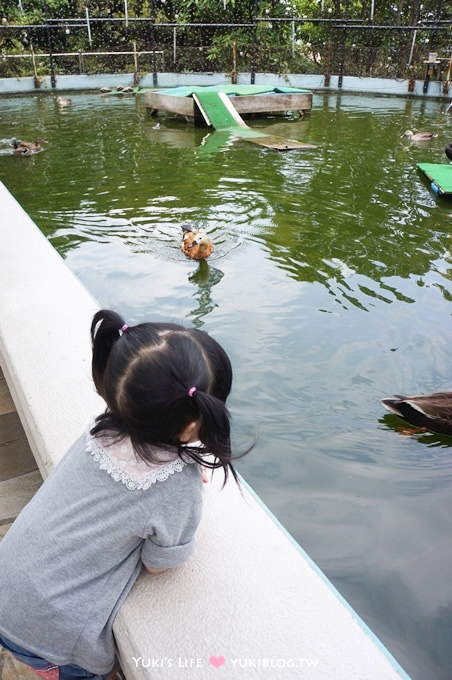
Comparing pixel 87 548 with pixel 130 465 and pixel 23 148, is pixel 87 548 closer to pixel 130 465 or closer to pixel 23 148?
pixel 130 465

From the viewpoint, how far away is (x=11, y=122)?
13.1 m

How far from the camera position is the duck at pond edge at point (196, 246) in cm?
525

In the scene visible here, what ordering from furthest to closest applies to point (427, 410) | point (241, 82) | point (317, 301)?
point (241, 82) < point (317, 301) < point (427, 410)

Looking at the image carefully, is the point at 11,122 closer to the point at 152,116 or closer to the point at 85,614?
the point at 152,116

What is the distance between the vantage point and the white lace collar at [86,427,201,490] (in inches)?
54.0

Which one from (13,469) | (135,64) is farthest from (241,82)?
(13,469)

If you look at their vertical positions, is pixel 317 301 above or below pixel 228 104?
below

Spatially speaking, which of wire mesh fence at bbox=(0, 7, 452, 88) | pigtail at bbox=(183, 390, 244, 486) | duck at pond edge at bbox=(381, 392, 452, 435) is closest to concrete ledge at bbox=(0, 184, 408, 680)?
pigtail at bbox=(183, 390, 244, 486)

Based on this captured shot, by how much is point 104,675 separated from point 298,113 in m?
14.6

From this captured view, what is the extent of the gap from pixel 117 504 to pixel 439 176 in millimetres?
7779

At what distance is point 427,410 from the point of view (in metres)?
3.10

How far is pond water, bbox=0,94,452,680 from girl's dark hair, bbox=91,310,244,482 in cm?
137

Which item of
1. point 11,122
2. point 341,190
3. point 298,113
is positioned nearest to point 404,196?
point 341,190

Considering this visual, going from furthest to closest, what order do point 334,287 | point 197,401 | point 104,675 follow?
point 334,287
point 104,675
point 197,401
